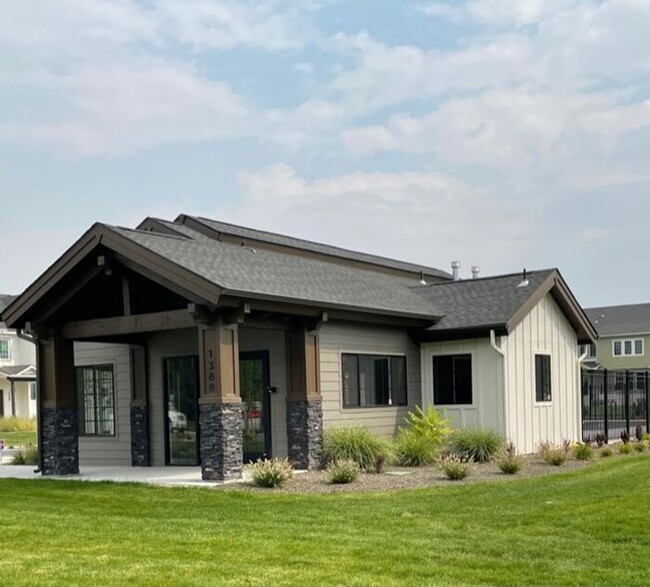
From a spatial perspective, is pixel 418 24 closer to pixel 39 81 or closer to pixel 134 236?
pixel 134 236

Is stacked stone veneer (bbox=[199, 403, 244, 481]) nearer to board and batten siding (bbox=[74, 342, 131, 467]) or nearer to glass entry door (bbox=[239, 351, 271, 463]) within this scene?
glass entry door (bbox=[239, 351, 271, 463])

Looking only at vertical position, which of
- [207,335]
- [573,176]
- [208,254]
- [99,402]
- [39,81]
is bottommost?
[99,402]

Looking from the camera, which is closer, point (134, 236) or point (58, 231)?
point (134, 236)

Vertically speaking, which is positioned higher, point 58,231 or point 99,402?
point 58,231

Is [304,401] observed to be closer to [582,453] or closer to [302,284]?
[302,284]

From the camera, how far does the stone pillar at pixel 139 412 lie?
18.5 meters

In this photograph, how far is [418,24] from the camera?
15.7 meters

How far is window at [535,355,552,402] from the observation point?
20.1 meters

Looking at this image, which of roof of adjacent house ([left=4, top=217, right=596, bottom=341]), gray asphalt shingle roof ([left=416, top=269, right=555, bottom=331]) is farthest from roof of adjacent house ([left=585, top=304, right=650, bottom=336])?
gray asphalt shingle roof ([left=416, top=269, right=555, bottom=331])

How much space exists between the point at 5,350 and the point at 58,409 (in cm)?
3966

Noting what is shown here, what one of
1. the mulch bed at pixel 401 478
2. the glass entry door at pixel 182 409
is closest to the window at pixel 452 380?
the mulch bed at pixel 401 478

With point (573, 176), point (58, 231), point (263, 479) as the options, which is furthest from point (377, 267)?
point (263, 479)

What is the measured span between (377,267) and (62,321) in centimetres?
1111

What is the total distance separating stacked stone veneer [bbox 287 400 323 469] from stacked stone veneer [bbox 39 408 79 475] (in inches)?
170
